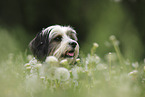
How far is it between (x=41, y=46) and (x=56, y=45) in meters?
0.23

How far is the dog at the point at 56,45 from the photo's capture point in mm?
3492

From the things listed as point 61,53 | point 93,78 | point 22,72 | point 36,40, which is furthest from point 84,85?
point 36,40

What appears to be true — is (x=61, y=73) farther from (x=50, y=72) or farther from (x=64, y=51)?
(x=64, y=51)

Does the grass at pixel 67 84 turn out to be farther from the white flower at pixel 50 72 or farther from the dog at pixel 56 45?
the dog at pixel 56 45

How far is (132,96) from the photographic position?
1533mm

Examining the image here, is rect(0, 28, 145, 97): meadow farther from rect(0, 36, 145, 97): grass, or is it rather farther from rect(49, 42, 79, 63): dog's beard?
rect(49, 42, 79, 63): dog's beard

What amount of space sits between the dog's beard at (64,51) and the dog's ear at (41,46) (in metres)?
0.12

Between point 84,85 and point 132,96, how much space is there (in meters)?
0.87

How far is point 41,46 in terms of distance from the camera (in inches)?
145

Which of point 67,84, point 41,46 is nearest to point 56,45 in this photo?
point 41,46

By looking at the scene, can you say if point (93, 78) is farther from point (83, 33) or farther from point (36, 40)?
point (83, 33)

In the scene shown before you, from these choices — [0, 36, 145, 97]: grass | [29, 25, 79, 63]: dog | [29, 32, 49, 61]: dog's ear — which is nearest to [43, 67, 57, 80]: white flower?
[0, 36, 145, 97]: grass

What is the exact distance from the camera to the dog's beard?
3.46 metres

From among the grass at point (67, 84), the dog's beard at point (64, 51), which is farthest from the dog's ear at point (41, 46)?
the grass at point (67, 84)
